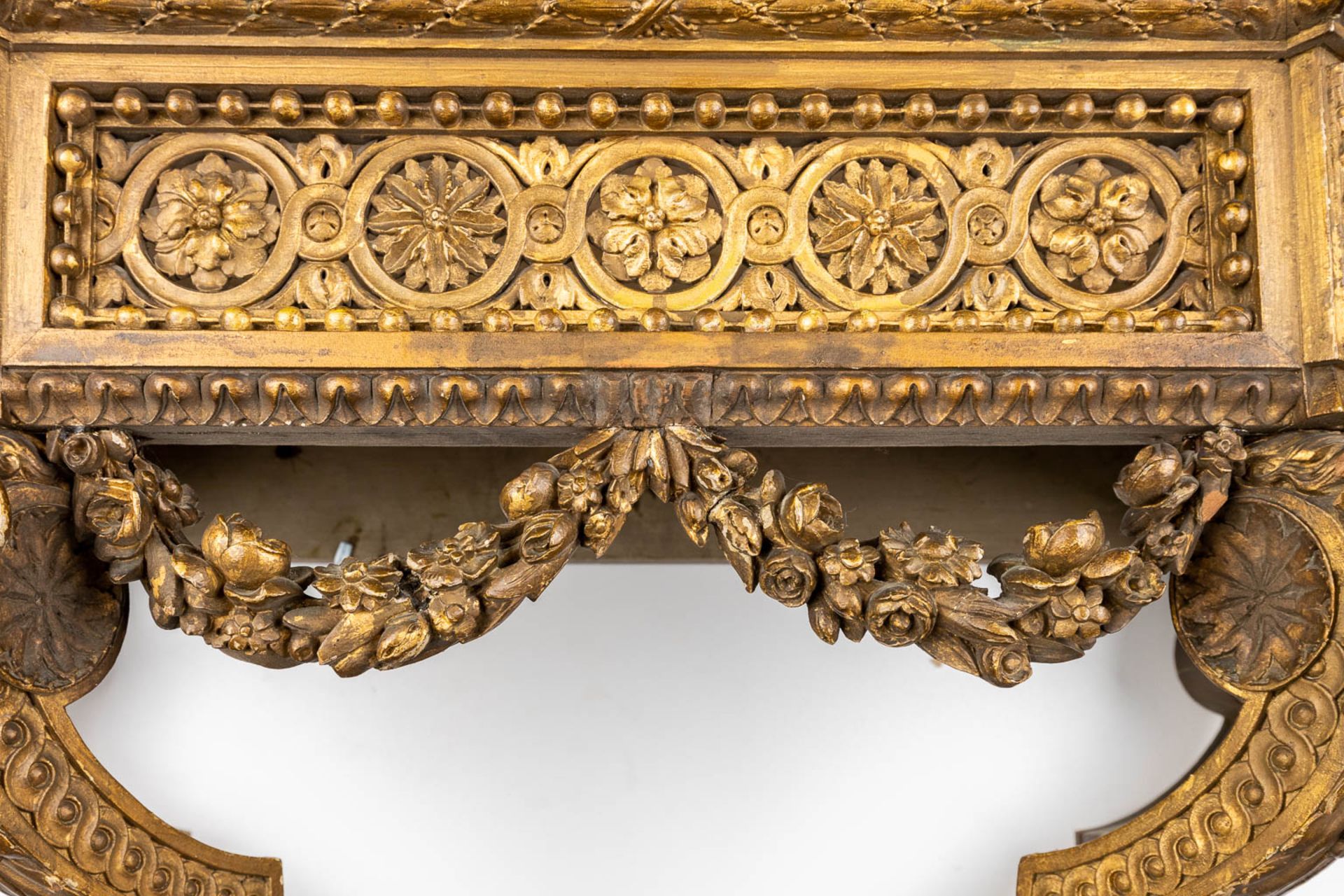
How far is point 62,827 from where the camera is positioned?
0.91 meters

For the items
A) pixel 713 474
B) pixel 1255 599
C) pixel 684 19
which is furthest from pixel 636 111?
pixel 1255 599

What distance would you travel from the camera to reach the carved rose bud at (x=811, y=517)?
0.88m

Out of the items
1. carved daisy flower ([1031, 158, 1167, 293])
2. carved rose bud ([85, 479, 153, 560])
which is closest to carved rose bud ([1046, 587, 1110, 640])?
carved daisy flower ([1031, 158, 1167, 293])

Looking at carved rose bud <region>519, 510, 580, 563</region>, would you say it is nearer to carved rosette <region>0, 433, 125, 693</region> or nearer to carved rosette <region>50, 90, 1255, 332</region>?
carved rosette <region>50, 90, 1255, 332</region>

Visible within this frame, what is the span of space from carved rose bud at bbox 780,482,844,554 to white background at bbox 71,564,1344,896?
0.30 m

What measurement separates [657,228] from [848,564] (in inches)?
12.2

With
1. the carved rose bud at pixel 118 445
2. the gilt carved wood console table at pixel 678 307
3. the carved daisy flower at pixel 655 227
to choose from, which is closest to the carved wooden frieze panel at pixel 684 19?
the gilt carved wood console table at pixel 678 307

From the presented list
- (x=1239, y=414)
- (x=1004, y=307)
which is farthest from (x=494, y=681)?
(x=1239, y=414)

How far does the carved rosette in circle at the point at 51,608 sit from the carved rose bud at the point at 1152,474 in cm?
86

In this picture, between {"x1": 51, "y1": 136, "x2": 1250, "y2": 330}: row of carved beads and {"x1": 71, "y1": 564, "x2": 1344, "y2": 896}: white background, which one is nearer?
{"x1": 51, "y1": 136, "x2": 1250, "y2": 330}: row of carved beads

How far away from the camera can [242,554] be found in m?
0.89

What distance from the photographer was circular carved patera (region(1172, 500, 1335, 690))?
3.04ft

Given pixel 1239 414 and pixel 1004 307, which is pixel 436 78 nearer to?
pixel 1004 307

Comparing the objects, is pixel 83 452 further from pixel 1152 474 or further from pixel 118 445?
pixel 1152 474
